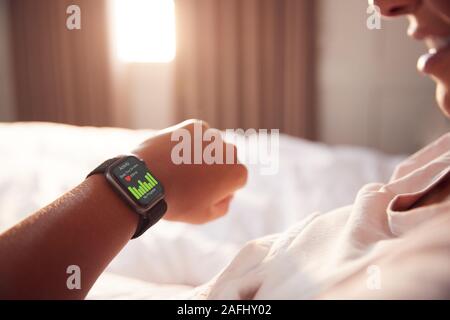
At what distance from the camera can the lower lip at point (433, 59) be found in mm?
578

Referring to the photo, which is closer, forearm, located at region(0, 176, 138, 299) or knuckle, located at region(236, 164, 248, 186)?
forearm, located at region(0, 176, 138, 299)

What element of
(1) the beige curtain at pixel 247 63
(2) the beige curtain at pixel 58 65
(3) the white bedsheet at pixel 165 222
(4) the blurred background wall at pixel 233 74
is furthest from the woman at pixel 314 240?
(2) the beige curtain at pixel 58 65

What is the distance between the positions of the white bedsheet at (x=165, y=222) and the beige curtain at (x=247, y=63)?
44.7 inches

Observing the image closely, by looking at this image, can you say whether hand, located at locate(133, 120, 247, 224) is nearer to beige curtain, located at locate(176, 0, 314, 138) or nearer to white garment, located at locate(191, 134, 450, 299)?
white garment, located at locate(191, 134, 450, 299)

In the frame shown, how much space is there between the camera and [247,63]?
2.69 m

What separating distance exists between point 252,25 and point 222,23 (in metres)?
0.18

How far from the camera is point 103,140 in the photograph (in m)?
1.37

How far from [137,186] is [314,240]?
0.76ft

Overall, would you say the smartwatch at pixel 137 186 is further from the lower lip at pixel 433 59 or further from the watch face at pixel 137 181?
the lower lip at pixel 433 59

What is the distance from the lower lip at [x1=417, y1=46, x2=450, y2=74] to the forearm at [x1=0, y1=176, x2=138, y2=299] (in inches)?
16.4

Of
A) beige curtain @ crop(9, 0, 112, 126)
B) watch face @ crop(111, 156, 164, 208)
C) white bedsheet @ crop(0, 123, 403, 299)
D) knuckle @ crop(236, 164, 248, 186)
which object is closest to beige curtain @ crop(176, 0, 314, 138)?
A: beige curtain @ crop(9, 0, 112, 126)

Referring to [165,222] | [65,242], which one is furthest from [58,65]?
[65,242]

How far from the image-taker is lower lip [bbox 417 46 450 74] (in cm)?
58

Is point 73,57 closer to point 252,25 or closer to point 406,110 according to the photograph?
point 252,25
